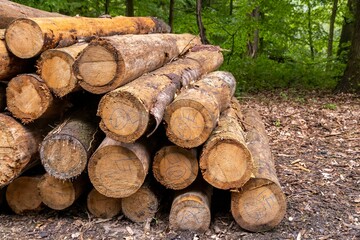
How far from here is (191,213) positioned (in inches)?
146

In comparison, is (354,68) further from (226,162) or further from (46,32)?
(46,32)

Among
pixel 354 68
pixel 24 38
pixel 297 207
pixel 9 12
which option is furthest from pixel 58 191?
pixel 354 68

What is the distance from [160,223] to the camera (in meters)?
3.89

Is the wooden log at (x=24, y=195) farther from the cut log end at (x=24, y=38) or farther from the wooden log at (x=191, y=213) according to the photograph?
the wooden log at (x=191, y=213)

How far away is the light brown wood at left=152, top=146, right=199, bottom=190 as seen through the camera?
3.70 meters

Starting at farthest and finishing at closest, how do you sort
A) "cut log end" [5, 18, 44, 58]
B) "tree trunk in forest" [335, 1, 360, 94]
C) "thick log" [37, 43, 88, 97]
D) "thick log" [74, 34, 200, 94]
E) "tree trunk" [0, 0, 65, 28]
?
"tree trunk in forest" [335, 1, 360, 94], "tree trunk" [0, 0, 65, 28], "cut log end" [5, 18, 44, 58], "thick log" [37, 43, 88, 97], "thick log" [74, 34, 200, 94]

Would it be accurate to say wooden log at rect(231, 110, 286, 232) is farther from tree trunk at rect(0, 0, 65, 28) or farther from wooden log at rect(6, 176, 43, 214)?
tree trunk at rect(0, 0, 65, 28)

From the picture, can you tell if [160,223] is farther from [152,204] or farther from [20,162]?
[20,162]

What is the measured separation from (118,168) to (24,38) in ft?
Answer: 4.93

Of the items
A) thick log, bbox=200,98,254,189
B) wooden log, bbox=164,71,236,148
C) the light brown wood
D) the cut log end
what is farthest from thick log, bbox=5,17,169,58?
thick log, bbox=200,98,254,189

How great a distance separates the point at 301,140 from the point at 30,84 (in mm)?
4011

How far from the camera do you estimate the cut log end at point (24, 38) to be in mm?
3861

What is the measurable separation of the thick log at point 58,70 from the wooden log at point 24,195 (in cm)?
99

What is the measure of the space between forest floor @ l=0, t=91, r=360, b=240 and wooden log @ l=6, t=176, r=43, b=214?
9cm
